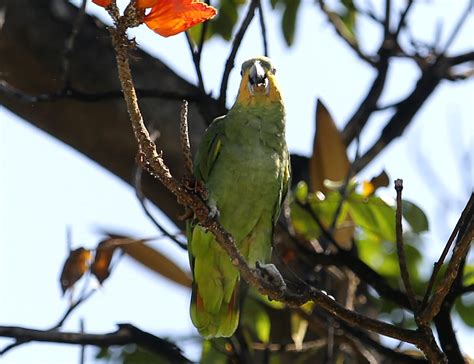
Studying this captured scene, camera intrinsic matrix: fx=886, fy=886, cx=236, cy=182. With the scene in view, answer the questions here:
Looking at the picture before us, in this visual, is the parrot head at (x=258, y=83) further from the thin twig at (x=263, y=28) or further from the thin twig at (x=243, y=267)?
the thin twig at (x=243, y=267)

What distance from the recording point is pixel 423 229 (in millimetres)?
3057

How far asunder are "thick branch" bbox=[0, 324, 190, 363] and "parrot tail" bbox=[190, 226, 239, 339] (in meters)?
0.14

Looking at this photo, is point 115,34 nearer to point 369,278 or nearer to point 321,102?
point 369,278

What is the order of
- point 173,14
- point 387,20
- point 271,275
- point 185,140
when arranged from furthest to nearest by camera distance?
1. point 387,20
2. point 271,275
3. point 185,140
4. point 173,14

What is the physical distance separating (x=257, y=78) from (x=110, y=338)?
1054 millimetres

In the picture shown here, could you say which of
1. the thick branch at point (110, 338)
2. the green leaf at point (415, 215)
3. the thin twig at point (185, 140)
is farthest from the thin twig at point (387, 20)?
the thin twig at point (185, 140)

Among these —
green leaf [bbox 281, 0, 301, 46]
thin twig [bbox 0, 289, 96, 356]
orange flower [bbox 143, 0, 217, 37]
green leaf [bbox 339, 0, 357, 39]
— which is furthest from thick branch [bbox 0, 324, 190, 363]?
green leaf [bbox 339, 0, 357, 39]

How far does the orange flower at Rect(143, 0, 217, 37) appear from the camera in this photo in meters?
1.76

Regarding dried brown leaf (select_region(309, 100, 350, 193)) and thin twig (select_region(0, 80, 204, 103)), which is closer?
thin twig (select_region(0, 80, 204, 103))

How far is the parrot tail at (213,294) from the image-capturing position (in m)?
3.23

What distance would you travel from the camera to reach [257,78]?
309 centimetres

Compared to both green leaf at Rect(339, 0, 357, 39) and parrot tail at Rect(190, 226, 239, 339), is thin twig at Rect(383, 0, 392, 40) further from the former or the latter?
parrot tail at Rect(190, 226, 239, 339)

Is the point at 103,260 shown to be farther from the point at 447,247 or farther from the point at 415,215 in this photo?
the point at 447,247

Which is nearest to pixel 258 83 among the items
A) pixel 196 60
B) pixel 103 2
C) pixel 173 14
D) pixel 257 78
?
pixel 257 78
